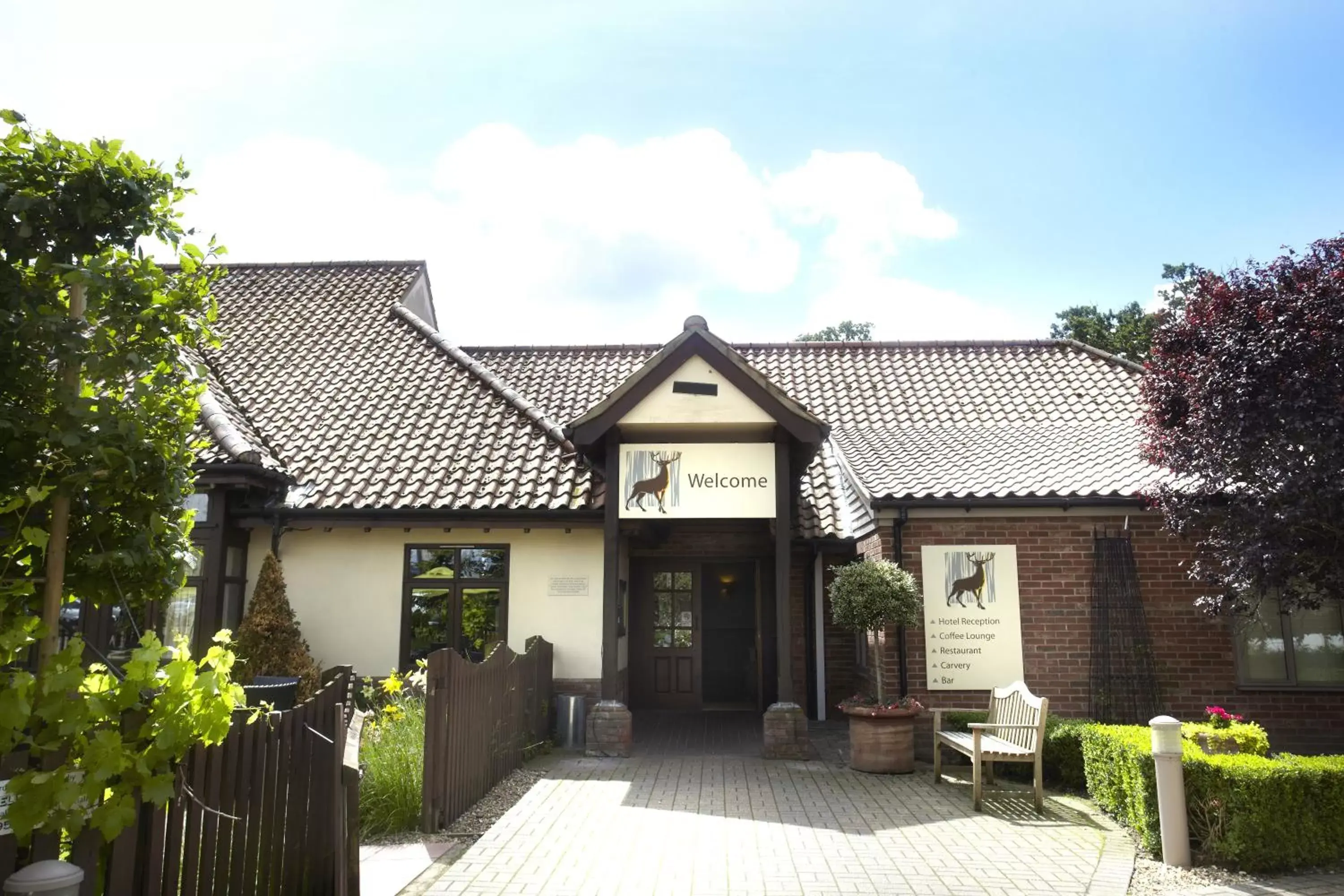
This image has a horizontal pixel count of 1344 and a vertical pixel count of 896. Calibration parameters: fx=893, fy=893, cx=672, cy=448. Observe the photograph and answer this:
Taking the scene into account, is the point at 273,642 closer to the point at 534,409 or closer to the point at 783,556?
the point at 534,409

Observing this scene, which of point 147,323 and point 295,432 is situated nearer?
point 147,323

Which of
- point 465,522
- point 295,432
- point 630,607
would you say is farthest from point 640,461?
point 295,432

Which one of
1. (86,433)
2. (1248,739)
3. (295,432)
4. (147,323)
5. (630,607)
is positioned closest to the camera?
(86,433)

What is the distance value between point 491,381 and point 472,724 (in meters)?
7.54

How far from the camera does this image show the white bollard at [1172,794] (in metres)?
6.34

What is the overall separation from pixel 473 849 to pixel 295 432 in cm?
848

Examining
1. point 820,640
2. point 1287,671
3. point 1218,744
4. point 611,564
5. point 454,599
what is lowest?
point 1218,744

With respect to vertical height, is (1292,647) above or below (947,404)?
below

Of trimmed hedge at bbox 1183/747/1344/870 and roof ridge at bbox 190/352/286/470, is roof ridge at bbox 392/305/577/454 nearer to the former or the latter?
roof ridge at bbox 190/352/286/470

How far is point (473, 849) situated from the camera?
646cm

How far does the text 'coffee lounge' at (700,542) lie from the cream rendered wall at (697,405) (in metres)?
0.03

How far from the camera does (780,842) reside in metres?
6.82

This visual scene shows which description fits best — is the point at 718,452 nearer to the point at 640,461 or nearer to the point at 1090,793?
the point at 640,461

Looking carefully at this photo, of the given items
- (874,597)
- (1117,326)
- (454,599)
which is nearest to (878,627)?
(874,597)
